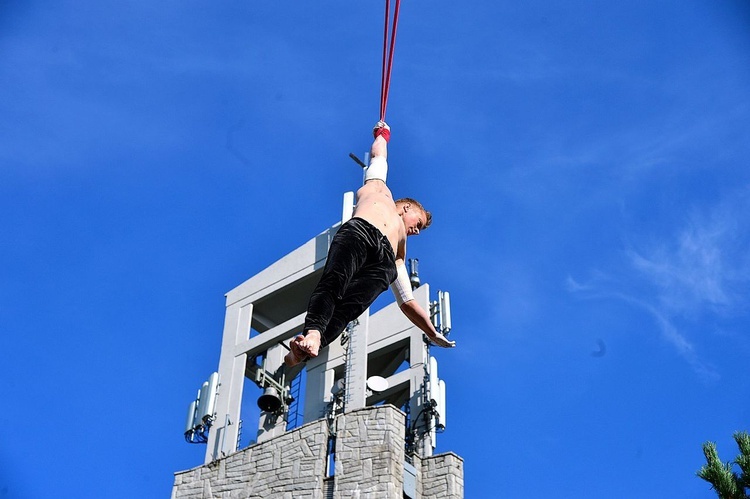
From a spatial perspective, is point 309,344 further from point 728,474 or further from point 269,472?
point 269,472

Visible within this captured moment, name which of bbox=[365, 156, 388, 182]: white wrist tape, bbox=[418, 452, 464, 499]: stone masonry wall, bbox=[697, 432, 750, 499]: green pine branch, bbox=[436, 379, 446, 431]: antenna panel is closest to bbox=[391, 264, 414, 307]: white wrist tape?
bbox=[365, 156, 388, 182]: white wrist tape

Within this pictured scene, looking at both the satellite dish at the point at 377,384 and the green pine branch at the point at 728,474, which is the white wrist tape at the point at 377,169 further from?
the satellite dish at the point at 377,384

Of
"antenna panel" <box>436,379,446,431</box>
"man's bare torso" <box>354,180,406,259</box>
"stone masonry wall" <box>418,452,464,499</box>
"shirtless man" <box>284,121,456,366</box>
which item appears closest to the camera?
"shirtless man" <box>284,121,456,366</box>

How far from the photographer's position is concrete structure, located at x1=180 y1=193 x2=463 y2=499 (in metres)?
18.1

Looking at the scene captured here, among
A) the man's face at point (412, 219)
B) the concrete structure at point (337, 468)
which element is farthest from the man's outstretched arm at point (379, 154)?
the concrete structure at point (337, 468)

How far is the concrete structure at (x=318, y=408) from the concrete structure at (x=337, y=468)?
0.8 inches

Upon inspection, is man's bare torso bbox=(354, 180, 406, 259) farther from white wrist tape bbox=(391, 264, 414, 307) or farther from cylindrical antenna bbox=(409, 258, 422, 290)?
cylindrical antenna bbox=(409, 258, 422, 290)

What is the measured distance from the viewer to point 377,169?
7.89 meters

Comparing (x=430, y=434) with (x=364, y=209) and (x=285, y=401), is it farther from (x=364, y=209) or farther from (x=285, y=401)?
(x=364, y=209)

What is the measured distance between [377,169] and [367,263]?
0.88 m

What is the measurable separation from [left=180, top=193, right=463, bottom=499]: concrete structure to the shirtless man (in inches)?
403

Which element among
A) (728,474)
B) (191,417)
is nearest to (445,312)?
(191,417)

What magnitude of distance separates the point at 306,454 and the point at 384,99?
447 inches

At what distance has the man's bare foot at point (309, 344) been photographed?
657cm
